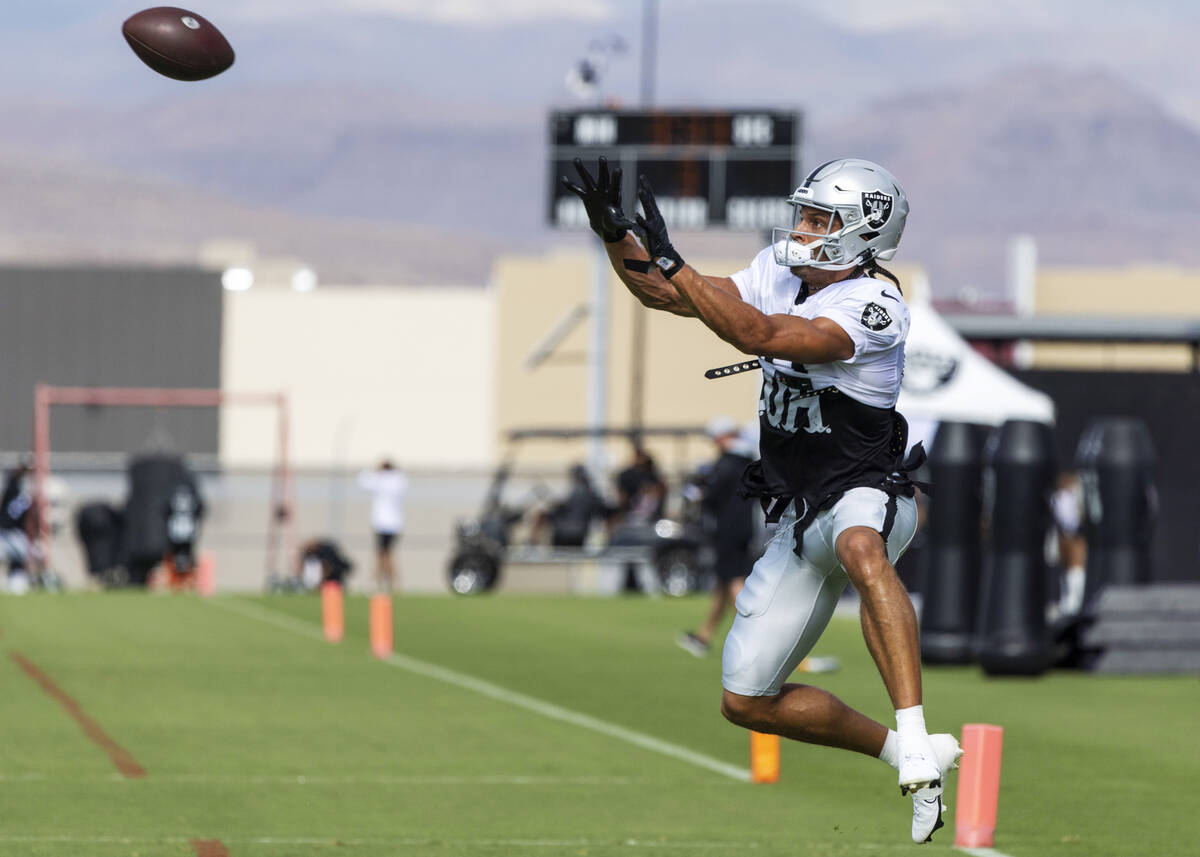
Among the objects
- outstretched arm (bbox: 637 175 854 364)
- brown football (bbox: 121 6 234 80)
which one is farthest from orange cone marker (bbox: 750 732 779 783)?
brown football (bbox: 121 6 234 80)

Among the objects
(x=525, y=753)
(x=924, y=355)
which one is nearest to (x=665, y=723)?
(x=525, y=753)

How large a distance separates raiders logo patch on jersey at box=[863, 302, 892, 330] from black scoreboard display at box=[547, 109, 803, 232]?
76.1ft

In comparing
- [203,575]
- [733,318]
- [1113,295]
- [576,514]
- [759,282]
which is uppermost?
[1113,295]

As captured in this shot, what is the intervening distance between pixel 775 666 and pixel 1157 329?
22.0m

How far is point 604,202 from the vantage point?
690 cm

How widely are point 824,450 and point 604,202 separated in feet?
3.77

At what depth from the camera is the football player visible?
692cm

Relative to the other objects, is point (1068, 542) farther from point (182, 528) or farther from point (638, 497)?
point (182, 528)

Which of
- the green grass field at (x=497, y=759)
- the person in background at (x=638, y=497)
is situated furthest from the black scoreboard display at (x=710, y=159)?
the green grass field at (x=497, y=759)

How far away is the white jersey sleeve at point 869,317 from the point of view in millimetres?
7102

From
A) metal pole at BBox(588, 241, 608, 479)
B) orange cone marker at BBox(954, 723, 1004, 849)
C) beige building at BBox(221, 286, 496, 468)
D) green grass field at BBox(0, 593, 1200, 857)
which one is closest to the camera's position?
orange cone marker at BBox(954, 723, 1004, 849)

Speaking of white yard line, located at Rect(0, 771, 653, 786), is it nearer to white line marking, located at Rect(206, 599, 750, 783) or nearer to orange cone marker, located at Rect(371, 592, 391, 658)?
white line marking, located at Rect(206, 599, 750, 783)

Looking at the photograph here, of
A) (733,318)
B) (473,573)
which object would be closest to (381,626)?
(733,318)

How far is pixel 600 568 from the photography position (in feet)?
107
